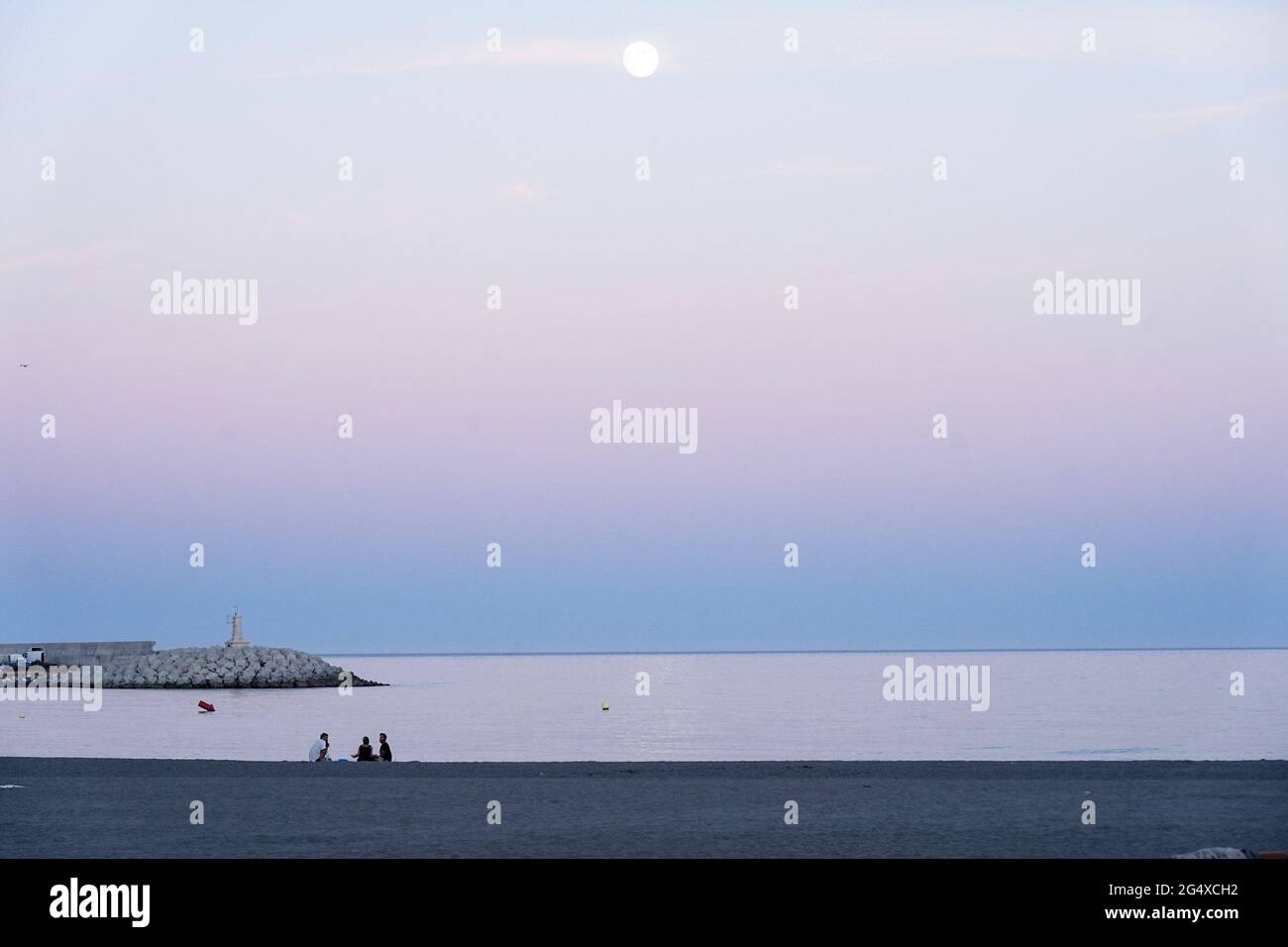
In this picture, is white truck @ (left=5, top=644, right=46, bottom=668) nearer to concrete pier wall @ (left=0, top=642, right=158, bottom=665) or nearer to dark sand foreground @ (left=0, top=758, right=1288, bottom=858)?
concrete pier wall @ (left=0, top=642, right=158, bottom=665)

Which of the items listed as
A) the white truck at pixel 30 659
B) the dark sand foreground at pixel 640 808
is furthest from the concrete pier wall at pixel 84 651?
the dark sand foreground at pixel 640 808

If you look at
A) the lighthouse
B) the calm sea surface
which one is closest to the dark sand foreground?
the calm sea surface

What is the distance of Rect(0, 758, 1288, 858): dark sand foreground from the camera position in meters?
17.4

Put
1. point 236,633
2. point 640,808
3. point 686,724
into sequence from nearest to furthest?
1. point 640,808
2. point 686,724
3. point 236,633

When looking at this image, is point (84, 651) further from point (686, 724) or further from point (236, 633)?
point (686, 724)

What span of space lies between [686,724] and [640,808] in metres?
44.6

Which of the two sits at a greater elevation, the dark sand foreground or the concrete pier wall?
the concrete pier wall

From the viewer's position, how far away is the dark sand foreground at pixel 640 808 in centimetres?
1742

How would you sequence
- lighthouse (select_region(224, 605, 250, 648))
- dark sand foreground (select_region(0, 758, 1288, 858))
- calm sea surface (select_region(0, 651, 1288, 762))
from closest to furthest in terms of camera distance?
dark sand foreground (select_region(0, 758, 1288, 858)) → calm sea surface (select_region(0, 651, 1288, 762)) → lighthouse (select_region(224, 605, 250, 648))

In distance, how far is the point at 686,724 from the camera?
65312mm

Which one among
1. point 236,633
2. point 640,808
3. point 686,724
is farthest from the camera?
point 236,633

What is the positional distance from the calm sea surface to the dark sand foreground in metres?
17.9

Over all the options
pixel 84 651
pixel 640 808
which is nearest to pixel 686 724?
pixel 640 808
